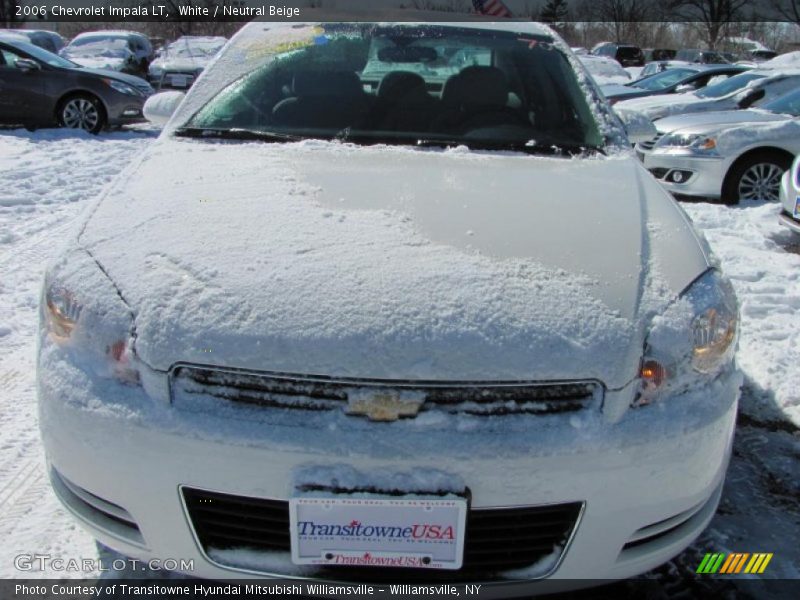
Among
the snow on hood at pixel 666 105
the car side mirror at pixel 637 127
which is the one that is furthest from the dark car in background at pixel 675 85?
the car side mirror at pixel 637 127

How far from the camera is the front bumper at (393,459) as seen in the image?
159 centimetres

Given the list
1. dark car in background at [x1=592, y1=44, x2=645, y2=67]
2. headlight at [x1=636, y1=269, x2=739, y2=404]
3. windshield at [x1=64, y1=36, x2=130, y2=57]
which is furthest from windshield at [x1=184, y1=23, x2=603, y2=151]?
dark car in background at [x1=592, y1=44, x2=645, y2=67]

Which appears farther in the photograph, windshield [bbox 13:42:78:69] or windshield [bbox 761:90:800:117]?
windshield [bbox 13:42:78:69]

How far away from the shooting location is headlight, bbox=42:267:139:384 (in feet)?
5.62

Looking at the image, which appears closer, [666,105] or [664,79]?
[666,105]

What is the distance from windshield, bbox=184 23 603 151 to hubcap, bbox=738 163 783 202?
450cm

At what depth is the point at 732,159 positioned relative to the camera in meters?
7.15

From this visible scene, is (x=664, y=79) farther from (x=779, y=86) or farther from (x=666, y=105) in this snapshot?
(x=779, y=86)

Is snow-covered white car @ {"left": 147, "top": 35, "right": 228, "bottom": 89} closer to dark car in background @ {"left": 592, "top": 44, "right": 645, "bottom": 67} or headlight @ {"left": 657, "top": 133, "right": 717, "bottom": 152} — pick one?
headlight @ {"left": 657, "top": 133, "right": 717, "bottom": 152}

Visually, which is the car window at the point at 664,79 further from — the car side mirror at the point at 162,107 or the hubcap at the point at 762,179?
the car side mirror at the point at 162,107

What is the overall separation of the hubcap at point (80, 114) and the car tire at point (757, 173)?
890 centimetres

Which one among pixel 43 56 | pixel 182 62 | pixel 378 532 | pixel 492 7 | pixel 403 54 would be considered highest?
pixel 492 7

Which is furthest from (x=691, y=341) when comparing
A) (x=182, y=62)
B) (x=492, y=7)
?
(x=182, y=62)

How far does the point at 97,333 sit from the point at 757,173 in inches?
271
